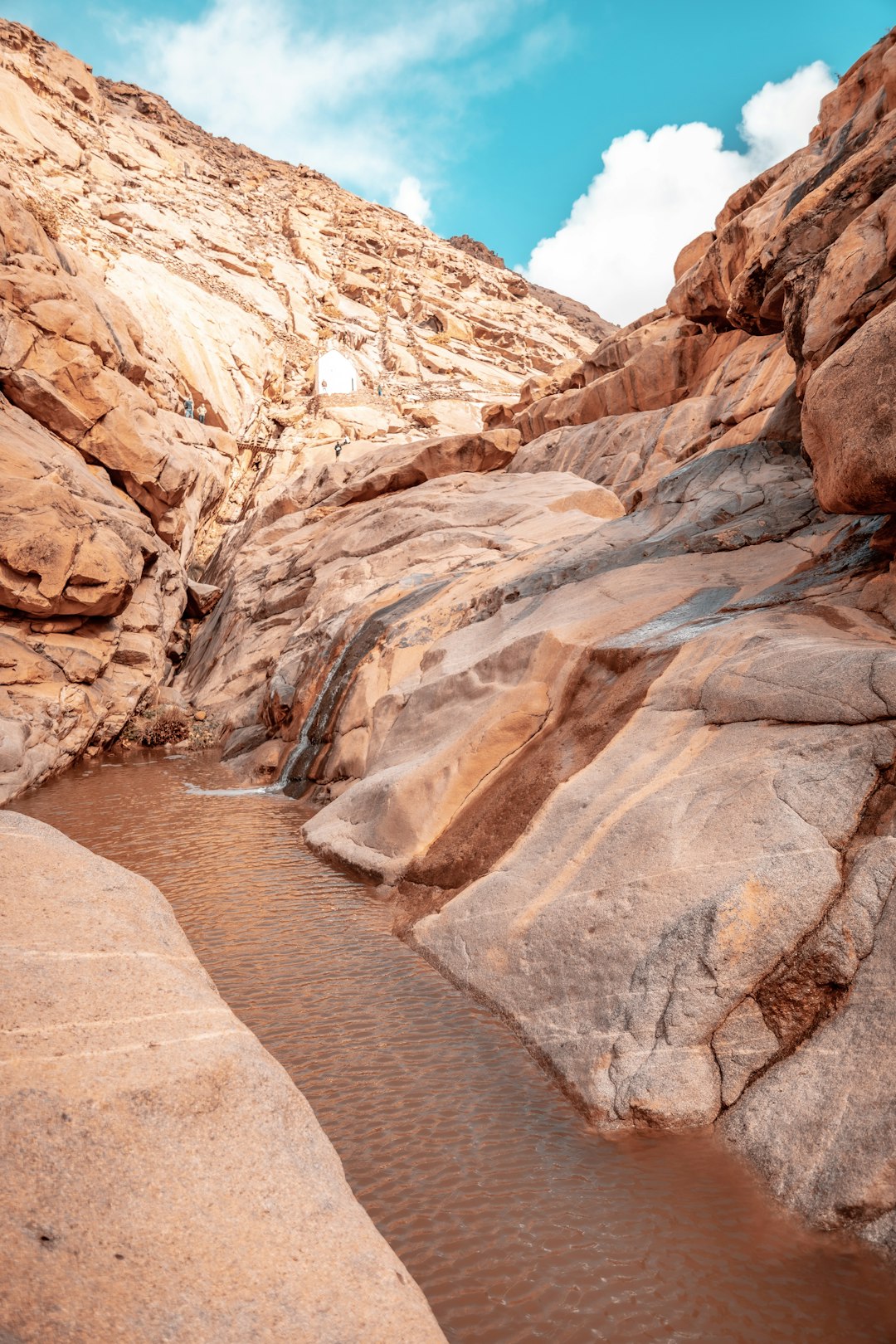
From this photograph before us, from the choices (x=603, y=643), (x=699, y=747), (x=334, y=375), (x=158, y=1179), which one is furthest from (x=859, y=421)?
(x=334, y=375)

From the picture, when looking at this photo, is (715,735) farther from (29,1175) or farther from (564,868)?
(29,1175)

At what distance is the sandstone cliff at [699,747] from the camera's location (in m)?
4.89

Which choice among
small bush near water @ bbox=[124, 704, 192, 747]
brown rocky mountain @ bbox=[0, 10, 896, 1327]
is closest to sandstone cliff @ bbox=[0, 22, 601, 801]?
brown rocky mountain @ bbox=[0, 10, 896, 1327]

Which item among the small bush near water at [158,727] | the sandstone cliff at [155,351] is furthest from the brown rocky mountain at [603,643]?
the small bush near water at [158,727]

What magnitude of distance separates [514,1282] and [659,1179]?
42.7 inches

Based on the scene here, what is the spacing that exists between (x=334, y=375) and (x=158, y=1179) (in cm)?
5386

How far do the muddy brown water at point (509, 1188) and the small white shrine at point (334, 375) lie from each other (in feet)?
154

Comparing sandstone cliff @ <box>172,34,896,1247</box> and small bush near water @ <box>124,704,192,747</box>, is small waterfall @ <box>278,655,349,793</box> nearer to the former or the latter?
sandstone cliff @ <box>172,34,896,1247</box>

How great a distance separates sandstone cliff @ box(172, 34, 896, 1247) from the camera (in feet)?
16.0

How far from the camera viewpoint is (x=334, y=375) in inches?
2058

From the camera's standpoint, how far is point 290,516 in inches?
1155

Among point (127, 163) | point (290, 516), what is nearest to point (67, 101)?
point (127, 163)

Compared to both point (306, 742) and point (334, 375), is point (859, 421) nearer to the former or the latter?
→ point (306, 742)

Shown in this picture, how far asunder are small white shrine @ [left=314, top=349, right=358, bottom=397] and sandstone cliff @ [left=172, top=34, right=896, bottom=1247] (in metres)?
35.4
